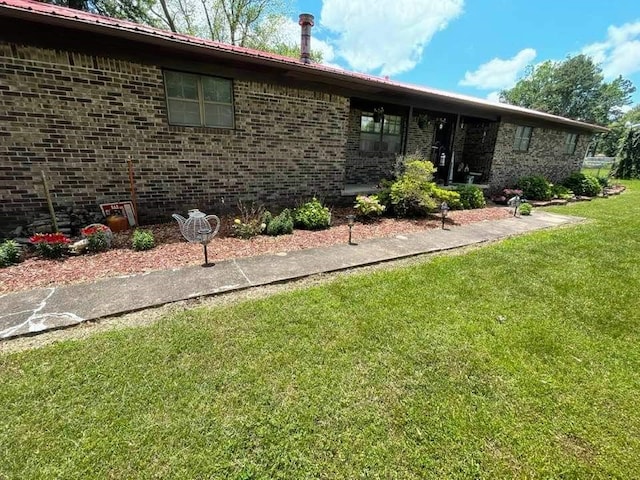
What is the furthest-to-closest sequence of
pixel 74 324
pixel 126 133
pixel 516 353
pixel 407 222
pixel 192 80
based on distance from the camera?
pixel 407 222
pixel 192 80
pixel 126 133
pixel 74 324
pixel 516 353

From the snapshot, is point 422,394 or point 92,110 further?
point 92,110

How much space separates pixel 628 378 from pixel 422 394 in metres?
1.74

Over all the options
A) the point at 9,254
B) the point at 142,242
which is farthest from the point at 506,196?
the point at 9,254

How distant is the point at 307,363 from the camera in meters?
2.43

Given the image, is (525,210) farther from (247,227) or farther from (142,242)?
(142,242)

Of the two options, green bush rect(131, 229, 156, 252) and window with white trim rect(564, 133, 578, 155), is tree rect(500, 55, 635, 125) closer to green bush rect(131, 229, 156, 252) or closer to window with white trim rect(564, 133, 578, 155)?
window with white trim rect(564, 133, 578, 155)

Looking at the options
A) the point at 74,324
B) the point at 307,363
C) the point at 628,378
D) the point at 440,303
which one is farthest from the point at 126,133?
the point at 628,378

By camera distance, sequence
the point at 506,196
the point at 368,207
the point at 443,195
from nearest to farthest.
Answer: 1. the point at 368,207
2. the point at 443,195
3. the point at 506,196

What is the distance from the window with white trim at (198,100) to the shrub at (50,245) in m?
2.79

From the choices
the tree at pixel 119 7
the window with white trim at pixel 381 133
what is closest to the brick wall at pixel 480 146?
the window with white trim at pixel 381 133

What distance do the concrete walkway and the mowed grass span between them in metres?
0.44

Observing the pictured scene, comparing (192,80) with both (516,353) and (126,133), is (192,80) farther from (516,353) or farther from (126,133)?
(516,353)

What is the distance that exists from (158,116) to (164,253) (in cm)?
275

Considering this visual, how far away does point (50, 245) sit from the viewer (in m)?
4.18
